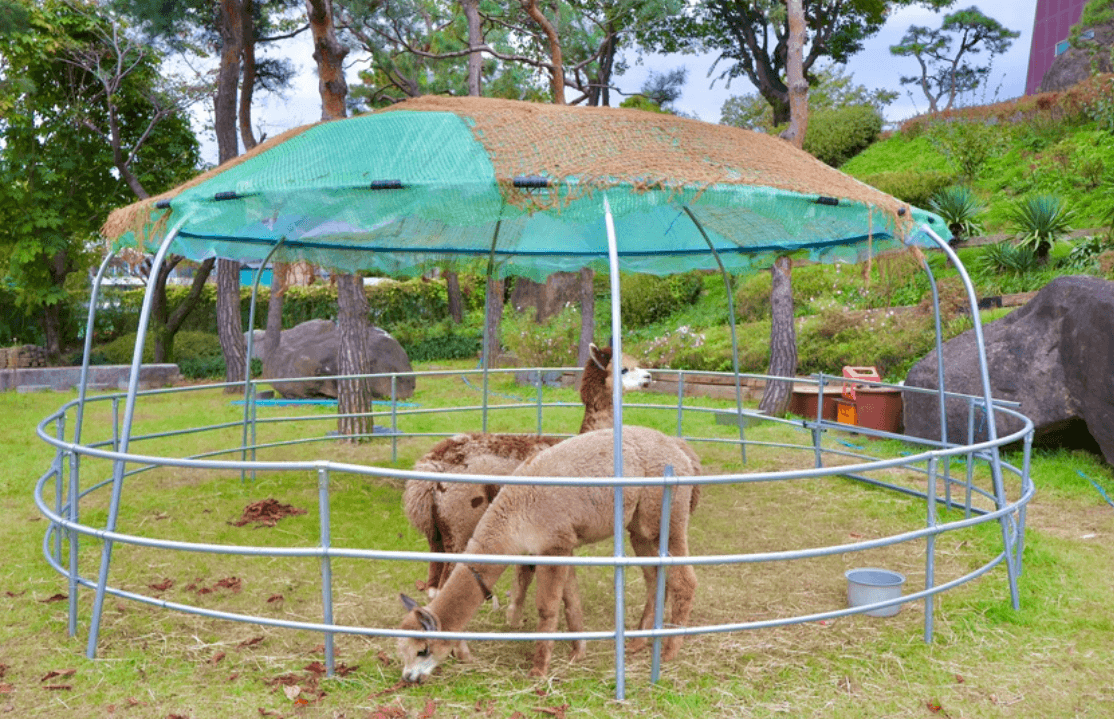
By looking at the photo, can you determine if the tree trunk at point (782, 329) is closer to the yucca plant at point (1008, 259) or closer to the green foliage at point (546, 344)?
the green foliage at point (546, 344)

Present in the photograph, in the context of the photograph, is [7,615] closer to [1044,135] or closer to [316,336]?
[316,336]

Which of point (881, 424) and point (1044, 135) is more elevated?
point (1044, 135)

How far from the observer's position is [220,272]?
57.7 ft

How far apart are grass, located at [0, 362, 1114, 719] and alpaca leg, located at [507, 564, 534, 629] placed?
18cm

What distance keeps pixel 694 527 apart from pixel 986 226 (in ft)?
49.1

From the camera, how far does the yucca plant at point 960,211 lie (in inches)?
717

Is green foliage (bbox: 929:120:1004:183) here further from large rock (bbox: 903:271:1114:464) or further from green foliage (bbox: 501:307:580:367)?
large rock (bbox: 903:271:1114:464)

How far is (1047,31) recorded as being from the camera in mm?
39750

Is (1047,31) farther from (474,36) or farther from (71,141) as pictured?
(71,141)

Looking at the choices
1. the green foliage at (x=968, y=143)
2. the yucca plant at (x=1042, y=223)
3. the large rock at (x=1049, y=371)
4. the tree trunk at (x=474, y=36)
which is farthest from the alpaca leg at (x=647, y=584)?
the green foliage at (x=968, y=143)

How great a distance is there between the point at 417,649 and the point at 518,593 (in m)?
0.96

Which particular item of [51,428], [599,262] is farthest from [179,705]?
[51,428]

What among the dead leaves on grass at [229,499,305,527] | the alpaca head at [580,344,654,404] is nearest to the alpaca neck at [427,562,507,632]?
the alpaca head at [580,344,654,404]

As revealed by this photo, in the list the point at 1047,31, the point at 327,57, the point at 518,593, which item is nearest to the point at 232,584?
the point at 518,593
